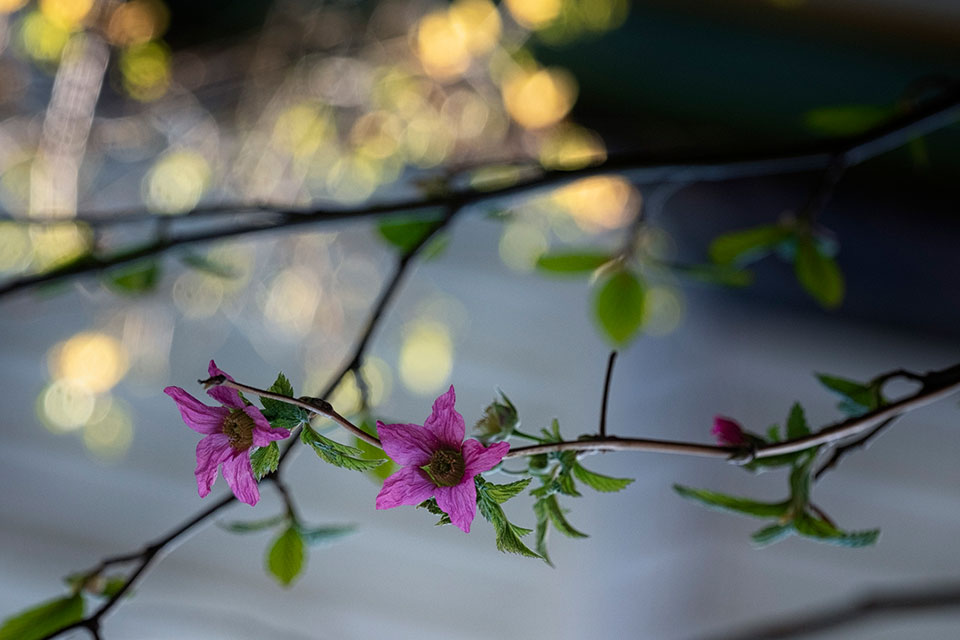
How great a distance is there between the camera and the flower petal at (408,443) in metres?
0.24

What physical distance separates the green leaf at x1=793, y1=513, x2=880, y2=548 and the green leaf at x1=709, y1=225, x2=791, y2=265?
0.25 meters

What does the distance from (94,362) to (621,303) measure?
109 cm

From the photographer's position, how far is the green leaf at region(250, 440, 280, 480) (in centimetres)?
25

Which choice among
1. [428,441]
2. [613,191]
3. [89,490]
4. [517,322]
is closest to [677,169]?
[428,441]

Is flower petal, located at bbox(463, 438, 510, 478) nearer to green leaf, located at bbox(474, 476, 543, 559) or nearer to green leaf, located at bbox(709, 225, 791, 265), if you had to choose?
green leaf, located at bbox(474, 476, 543, 559)

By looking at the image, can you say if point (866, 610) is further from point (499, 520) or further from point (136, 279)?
point (136, 279)

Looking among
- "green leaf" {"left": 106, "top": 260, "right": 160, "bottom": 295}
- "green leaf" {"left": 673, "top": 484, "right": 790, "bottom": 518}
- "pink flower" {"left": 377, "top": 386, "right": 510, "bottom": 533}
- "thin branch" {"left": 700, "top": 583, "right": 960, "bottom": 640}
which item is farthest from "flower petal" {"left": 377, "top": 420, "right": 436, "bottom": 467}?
"green leaf" {"left": 106, "top": 260, "right": 160, "bottom": 295}

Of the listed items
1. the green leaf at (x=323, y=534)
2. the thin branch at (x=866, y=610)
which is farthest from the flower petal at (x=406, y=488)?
the thin branch at (x=866, y=610)

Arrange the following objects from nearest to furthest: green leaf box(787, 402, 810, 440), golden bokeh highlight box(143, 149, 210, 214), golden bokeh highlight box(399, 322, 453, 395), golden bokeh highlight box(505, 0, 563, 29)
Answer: green leaf box(787, 402, 810, 440) → golden bokeh highlight box(505, 0, 563, 29) → golden bokeh highlight box(143, 149, 210, 214) → golden bokeh highlight box(399, 322, 453, 395)

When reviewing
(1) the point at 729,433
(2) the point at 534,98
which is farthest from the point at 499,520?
(2) the point at 534,98

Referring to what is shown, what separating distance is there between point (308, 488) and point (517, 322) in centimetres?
51

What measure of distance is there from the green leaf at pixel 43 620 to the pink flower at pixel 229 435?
142 millimetres

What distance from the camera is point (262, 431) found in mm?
239

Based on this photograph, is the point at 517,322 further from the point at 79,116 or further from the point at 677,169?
the point at 677,169
